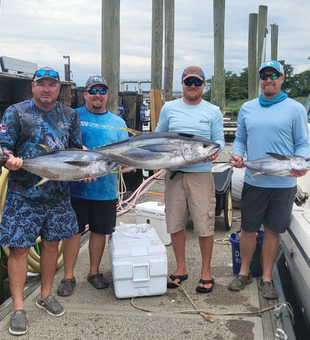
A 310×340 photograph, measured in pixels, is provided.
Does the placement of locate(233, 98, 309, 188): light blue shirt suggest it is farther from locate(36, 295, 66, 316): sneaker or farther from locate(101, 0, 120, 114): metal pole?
locate(101, 0, 120, 114): metal pole

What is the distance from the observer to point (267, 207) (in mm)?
3551

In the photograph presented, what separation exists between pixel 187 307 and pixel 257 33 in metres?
16.8

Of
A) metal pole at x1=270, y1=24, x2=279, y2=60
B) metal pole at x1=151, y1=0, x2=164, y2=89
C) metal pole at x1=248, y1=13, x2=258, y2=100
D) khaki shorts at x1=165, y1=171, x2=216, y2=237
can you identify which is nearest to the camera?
khaki shorts at x1=165, y1=171, x2=216, y2=237

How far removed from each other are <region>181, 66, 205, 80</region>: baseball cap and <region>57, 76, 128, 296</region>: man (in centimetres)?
74

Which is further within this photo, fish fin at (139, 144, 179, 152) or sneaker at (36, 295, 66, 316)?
sneaker at (36, 295, 66, 316)

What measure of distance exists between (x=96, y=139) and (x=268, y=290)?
204cm

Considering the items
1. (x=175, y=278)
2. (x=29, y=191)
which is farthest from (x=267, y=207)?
(x=29, y=191)

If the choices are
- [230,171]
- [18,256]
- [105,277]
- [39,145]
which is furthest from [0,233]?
[230,171]

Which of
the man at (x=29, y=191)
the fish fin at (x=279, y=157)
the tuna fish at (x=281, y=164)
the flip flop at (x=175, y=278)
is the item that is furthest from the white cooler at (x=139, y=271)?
the fish fin at (x=279, y=157)

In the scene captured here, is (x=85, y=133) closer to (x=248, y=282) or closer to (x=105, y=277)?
(x=105, y=277)

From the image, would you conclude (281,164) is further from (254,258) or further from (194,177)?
(254,258)

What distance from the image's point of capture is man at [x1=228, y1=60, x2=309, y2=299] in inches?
132

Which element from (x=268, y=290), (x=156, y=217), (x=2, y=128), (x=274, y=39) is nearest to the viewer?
(x=2, y=128)

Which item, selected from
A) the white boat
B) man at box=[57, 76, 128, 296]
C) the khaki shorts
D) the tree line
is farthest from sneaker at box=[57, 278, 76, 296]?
the tree line
